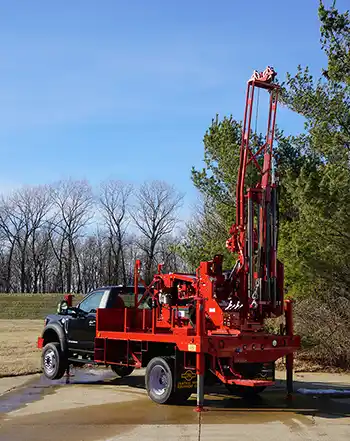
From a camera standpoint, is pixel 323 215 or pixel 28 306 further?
pixel 28 306

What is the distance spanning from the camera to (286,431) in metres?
7.40

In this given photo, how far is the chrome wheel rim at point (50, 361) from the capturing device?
12172 mm

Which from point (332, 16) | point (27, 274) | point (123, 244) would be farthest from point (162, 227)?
point (332, 16)

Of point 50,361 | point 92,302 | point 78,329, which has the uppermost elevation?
point 92,302

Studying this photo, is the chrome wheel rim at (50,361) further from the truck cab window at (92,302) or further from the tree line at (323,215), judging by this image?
the tree line at (323,215)

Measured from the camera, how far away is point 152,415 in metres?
8.41

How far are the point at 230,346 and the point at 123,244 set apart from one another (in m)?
67.2

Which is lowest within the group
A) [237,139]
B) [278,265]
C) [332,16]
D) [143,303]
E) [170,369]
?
[170,369]

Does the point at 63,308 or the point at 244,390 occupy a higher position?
the point at 63,308

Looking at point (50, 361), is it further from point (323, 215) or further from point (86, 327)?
point (323, 215)

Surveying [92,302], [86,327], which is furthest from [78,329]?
[92,302]

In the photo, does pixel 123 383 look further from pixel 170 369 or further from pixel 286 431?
pixel 286 431

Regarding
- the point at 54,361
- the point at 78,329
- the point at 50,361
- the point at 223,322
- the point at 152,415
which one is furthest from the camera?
the point at 50,361

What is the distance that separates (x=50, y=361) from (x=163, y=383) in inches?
157
